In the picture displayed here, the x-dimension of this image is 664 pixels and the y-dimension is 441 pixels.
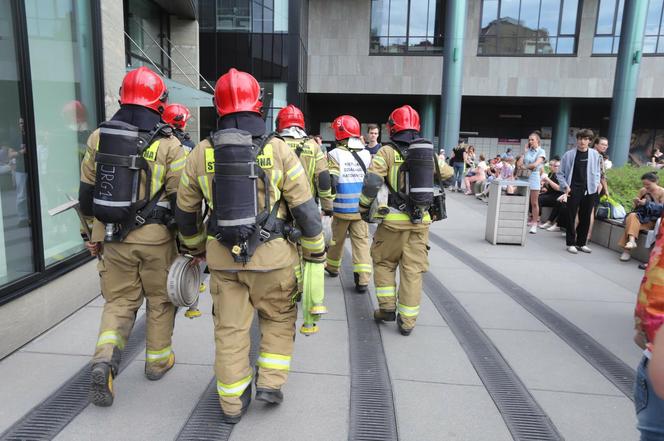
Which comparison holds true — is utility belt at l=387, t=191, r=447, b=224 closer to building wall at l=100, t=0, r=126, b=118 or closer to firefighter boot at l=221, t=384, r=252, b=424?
firefighter boot at l=221, t=384, r=252, b=424

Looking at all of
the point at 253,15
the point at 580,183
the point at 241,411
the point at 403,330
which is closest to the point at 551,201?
the point at 580,183

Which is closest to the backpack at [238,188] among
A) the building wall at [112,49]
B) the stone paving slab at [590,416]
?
the stone paving slab at [590,416]

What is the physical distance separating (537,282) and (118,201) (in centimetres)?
513

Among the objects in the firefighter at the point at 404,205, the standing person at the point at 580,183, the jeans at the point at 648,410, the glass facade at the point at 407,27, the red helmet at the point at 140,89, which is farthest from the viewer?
the glass facade at the point at 407,27

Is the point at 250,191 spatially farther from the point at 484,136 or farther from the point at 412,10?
the point at 484,136

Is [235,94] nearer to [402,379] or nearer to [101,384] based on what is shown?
[101,384]

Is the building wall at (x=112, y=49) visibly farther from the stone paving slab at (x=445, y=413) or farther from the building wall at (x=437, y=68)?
the building wall at (x=437, y=68)

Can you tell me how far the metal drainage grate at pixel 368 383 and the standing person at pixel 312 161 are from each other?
3.98 ft

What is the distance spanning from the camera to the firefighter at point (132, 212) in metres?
2.92

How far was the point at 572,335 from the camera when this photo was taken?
437 centimetres

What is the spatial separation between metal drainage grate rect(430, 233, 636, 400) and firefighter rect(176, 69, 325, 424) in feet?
8.30

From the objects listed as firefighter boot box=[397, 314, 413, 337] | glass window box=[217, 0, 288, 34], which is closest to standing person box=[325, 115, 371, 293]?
firefighter boot box=[397, 314, 413, 337]

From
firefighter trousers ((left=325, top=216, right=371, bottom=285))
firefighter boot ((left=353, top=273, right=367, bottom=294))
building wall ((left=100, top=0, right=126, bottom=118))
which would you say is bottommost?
firefighter boot ((left=353, top=273, right=367, bottom=294))

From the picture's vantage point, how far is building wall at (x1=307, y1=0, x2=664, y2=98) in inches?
918
